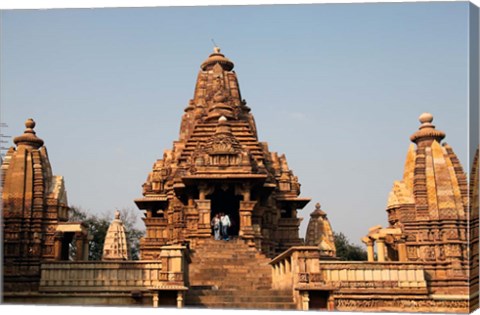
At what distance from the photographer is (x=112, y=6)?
14.7 metres

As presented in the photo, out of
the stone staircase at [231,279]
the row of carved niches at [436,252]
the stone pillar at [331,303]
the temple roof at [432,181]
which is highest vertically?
the temple roof at [432,181]

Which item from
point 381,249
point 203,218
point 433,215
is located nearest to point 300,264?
point 433,215

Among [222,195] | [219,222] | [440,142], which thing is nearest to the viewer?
[440,142]

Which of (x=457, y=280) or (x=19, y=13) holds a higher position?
(x=19, y=13)

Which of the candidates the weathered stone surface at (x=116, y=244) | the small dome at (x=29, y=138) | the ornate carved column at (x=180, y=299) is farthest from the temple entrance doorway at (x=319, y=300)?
the weathered stone surface at (x=116, y=244)

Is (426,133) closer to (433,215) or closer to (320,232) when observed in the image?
(433,215)

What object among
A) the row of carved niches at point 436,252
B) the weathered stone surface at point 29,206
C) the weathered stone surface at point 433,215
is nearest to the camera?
the weathered stone surface at point 433,215

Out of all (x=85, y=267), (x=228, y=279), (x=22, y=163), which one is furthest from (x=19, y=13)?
(x=228, y=279)

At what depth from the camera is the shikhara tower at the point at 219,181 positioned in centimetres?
2095

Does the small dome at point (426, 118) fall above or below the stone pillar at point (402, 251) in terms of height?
above

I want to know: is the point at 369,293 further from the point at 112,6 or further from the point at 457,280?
the point at 112,6

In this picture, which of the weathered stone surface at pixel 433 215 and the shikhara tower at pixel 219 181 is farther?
the shikhara tower at pixel 219 181

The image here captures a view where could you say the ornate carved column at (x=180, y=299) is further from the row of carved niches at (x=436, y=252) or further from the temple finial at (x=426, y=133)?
the temple finial at (x=426, y=133)

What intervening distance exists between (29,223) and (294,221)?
10326 millimetres
